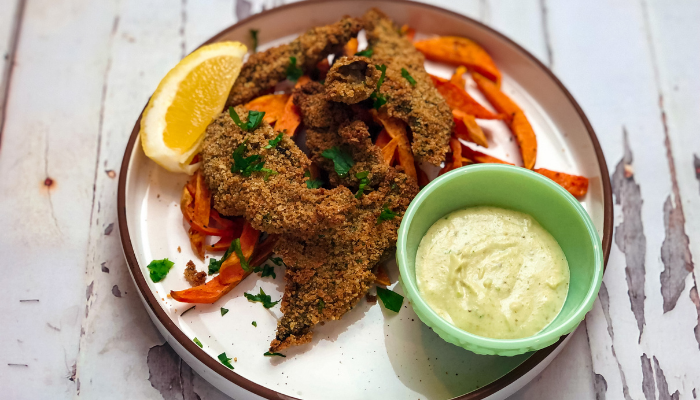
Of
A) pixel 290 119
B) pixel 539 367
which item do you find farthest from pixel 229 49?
pixel 539 367

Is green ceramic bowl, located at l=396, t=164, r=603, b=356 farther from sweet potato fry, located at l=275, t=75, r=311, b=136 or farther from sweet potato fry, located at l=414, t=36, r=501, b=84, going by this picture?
sweet potato fry, located at l=414, t=36, r=501, b=84

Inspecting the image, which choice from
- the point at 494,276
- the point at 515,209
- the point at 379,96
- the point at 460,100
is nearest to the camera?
the point at 494,276

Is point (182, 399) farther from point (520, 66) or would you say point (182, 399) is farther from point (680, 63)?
point (680, 63)

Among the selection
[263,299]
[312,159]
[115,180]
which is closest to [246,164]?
[312,159]

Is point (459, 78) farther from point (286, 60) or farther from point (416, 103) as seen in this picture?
point (286, 60)

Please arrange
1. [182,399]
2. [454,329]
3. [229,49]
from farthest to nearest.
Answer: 1. [229,49]
2. [182,399]
3. [454,329]

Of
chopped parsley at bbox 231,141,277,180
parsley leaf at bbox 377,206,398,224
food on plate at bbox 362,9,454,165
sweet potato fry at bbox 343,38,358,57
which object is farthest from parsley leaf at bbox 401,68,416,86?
chopped parsley at bbox 231,141,277,180

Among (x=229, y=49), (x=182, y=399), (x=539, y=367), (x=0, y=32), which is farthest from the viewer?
(x=0, y=32)
